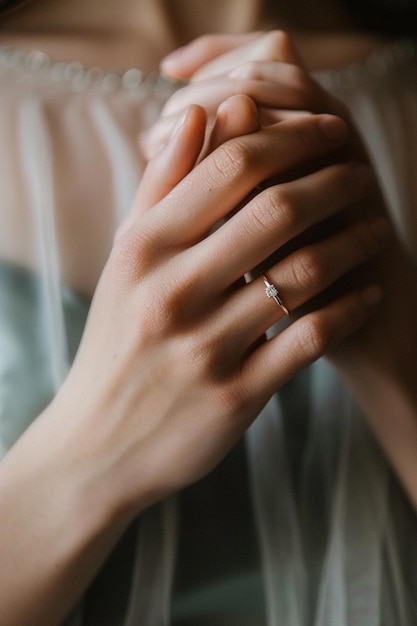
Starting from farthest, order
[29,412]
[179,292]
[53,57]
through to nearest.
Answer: [53,57], [29,412], [179,292]

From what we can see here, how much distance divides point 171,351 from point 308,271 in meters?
0.13

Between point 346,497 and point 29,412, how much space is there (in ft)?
1.00

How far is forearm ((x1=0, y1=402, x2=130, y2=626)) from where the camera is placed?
23.3 inches

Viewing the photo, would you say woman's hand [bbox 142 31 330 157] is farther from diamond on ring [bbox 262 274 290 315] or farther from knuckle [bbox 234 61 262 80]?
diamond on ring [bbox 262 274 290 315]

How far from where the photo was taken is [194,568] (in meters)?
0.69

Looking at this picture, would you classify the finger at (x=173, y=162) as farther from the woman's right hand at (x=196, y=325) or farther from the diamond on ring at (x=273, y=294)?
the diamond on ring at (x=273, y=294)

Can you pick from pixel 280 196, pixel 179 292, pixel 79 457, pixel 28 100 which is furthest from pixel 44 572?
pixel 28 100

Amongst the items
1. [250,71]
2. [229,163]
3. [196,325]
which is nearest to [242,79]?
[250,71]

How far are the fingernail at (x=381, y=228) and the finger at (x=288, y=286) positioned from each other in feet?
0.15

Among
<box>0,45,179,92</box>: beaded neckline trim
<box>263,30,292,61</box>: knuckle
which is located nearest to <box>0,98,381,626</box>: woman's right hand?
<box>263,30,292,61</box>: knuckle

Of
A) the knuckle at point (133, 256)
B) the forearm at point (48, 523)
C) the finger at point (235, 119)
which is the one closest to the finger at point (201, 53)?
the finger at point (235, 119)

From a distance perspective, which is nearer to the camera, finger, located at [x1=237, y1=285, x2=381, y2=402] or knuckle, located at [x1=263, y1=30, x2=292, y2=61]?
finger, located at [x1=237, y1=285, x2=381, y2=402]

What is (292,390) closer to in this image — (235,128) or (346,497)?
(346,497)

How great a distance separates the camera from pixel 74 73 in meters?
0.79
